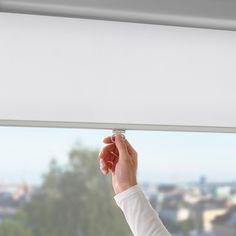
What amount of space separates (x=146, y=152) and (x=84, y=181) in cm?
22

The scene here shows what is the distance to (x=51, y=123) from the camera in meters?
1.24

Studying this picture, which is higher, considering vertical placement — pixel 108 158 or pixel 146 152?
pixel 146 152

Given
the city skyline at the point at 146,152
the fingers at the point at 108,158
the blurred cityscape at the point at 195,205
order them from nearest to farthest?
the fingers at the point at 108,158, the city skyline at the point at 146,152, the blurred cityscape at the point at 195,205

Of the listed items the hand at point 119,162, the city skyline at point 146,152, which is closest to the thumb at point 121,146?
the hand at point 119,162

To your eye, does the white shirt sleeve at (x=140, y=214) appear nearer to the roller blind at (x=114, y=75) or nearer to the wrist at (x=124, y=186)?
the wrist at (x=124, y=186)

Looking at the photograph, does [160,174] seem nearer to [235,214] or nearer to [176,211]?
[176,211]

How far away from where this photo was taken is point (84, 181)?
1451 mm

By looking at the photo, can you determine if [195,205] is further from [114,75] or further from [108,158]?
[114,75]

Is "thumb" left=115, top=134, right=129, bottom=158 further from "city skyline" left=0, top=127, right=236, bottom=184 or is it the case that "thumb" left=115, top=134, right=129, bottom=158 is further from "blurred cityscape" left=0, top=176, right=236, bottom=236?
"blurred cityscape" left=0, top=176, right=236, bottom=236

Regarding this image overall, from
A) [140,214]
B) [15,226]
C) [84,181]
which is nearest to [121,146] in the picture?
[140,214]

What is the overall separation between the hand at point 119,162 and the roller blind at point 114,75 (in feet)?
0.20

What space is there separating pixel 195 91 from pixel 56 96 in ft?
1.29

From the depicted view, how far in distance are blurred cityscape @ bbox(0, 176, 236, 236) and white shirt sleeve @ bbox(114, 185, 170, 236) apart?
365mm

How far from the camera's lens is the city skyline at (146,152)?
140 cm
